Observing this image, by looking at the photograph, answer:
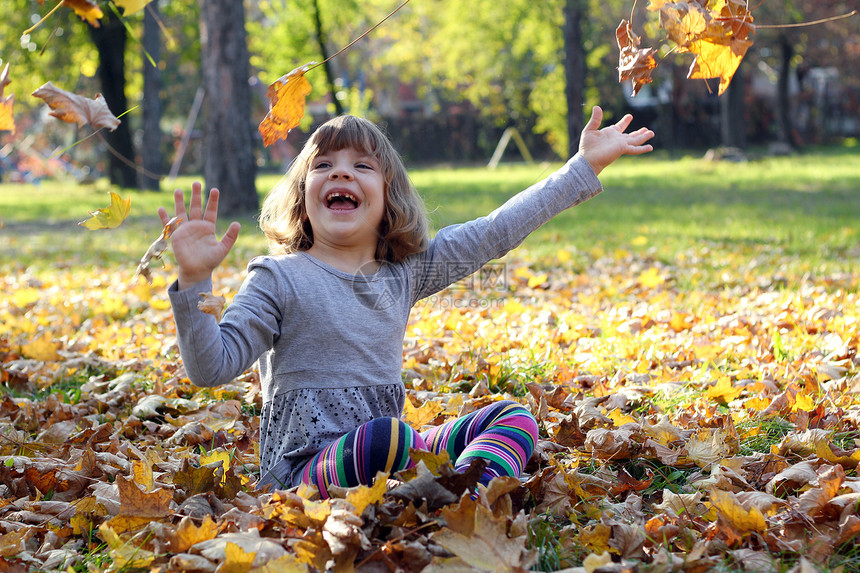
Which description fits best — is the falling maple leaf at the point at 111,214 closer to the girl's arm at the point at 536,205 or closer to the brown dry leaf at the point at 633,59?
the girl's arm at the point at 536,205

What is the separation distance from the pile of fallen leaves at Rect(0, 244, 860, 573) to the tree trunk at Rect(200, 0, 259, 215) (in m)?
5.50

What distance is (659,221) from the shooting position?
8594 mm

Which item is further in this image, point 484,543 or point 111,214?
point 111,214

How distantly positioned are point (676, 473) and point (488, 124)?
26.6 m

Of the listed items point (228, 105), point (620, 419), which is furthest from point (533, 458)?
point (228, 105)

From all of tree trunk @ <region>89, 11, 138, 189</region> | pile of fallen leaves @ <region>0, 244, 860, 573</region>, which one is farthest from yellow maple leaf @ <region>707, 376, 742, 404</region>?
tree trunk @ <region>89, 11, 138, 189</region>

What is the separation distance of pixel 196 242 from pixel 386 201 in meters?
0.73

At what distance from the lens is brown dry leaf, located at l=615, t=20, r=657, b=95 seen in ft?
6.38

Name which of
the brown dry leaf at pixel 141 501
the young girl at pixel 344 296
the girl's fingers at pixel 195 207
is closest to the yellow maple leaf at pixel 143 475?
the brown dry leaf at pixel 141 501

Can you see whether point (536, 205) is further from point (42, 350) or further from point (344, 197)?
point (42, 350)

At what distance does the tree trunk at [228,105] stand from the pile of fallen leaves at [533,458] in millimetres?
5505

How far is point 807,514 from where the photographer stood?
1.80 meters

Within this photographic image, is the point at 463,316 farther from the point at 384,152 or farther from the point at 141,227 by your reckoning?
the point at 141,227

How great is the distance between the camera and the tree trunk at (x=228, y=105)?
378 inches
